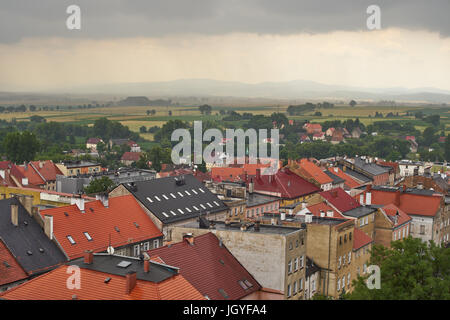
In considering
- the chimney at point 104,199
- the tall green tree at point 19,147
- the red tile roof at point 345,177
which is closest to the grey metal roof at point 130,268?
the chimney at point 104,199

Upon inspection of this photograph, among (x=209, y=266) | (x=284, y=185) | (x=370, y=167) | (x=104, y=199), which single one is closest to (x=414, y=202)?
(x=284, y=185)

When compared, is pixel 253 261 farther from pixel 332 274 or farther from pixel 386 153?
pixel 386 153

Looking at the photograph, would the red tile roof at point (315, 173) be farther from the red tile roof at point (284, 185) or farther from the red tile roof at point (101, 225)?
the red tile roof at point (101, 225)

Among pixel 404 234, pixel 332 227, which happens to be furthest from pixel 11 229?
pixel 404 234

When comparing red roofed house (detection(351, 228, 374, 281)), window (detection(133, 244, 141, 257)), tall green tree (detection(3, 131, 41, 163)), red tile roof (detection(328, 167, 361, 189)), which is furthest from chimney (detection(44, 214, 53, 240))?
tall green tree (detection(3, 131, 41, 163))

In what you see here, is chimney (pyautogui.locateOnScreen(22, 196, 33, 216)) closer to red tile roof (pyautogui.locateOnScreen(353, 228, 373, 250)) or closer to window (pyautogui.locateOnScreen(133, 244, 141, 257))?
window (pyautogui.locateOnScreen(133, 244, 141, 257))
